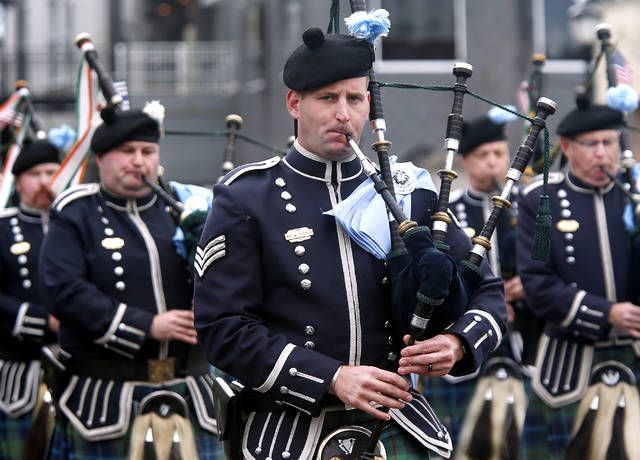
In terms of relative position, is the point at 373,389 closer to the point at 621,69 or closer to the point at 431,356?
the point at 431,356

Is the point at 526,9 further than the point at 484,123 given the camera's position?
Yes

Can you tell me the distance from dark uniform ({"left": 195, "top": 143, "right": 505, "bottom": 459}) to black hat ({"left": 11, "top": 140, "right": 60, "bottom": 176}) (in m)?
4.37

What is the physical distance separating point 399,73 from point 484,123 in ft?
42.0

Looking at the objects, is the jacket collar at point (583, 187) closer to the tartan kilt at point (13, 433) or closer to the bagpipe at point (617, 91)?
the bagpipe at point (617, 91)

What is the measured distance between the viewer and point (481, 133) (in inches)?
340

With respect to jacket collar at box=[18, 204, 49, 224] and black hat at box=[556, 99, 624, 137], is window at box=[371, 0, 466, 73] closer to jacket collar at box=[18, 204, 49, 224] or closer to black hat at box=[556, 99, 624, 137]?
jacket collar at box=[18, 204, 49, 224]

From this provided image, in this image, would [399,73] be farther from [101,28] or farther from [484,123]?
[484,123]

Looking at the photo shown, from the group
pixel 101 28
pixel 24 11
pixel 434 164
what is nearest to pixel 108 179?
pixel 434 164

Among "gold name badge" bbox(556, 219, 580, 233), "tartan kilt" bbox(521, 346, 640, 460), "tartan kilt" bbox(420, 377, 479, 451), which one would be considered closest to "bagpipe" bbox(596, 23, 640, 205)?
"gold name badge" bbox(556, 219, 580, 233)

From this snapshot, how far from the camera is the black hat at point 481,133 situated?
861cm

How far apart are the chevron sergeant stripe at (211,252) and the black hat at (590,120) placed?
324 cm

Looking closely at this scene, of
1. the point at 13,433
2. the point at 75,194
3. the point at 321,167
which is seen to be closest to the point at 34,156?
the point at 13,433

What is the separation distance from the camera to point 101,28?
26.4 metres

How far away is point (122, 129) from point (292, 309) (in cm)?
250
